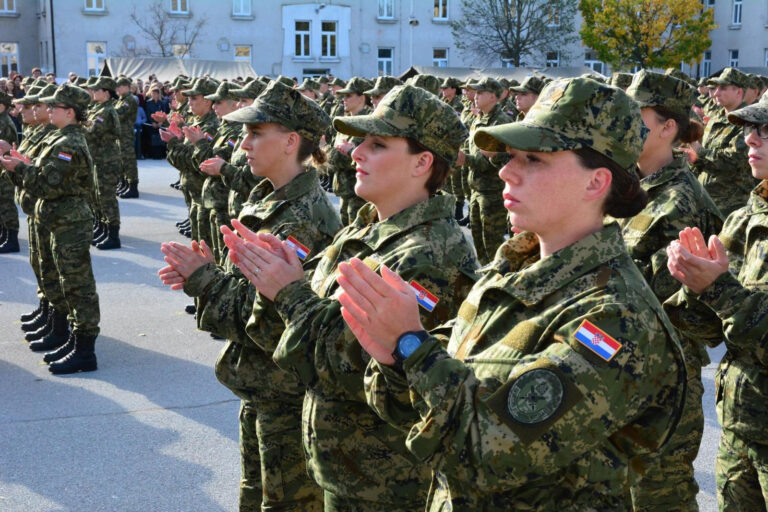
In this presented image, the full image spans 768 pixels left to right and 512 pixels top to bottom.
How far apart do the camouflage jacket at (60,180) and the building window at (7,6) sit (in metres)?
41.7

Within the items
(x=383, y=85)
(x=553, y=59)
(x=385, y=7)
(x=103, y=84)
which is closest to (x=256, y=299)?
(x=383, y=85)

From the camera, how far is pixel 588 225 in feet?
7.48

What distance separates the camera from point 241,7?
45875mm

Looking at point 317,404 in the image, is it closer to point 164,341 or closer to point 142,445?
point 142,445

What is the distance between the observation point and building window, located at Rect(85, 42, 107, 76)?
43.1m

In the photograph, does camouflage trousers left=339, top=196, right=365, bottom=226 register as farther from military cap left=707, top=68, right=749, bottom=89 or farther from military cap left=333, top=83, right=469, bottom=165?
military cap left=333, top=83, right=469, bottom=165

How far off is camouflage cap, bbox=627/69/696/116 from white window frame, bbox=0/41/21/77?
45.5m

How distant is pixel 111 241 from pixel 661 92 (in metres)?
9.33

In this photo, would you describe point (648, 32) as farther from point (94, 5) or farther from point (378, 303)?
point (378, 303)

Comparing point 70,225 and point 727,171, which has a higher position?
point 727,171

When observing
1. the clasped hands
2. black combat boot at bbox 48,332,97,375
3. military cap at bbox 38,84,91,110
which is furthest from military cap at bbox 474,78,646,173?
military cap at bbox 38,84,91,110

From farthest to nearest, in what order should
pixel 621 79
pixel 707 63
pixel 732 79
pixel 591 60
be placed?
pixel 591 60
pixel 707 63
pixel 732 79
pixel 621 79

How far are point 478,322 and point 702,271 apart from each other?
3.31 ft

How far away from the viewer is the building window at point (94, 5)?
43.0 m
